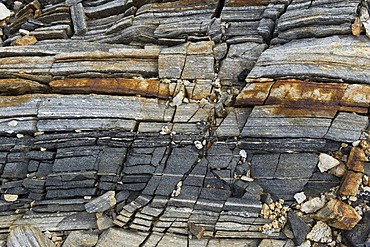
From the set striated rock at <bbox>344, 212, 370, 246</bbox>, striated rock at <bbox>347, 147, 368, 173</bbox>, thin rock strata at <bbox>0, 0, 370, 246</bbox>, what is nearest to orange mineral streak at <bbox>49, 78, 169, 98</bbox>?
thin rock strata at <bbox>0, 0, 370, 246</bbox>

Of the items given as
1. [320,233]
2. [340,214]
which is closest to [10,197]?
[320,233]

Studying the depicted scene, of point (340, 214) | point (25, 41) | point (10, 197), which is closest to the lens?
point (340, 214)

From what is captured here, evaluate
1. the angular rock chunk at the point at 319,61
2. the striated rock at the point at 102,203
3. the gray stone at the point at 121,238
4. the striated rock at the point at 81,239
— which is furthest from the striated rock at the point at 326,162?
the striated rock at the point at 81,239

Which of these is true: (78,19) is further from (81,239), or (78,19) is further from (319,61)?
(319,61)

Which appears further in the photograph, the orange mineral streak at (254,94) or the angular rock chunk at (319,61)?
the orange mineral streak at (254,94)

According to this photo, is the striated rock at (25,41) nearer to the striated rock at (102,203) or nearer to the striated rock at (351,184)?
the striated rock at (102,203)
